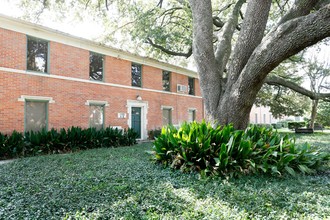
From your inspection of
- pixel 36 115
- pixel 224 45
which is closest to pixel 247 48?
pixel 224 45

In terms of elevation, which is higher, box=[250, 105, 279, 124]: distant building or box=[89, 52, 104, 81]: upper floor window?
box=[89, 52, 104, 81]: upper floor window

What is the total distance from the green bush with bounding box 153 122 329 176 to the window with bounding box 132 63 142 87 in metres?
9.10

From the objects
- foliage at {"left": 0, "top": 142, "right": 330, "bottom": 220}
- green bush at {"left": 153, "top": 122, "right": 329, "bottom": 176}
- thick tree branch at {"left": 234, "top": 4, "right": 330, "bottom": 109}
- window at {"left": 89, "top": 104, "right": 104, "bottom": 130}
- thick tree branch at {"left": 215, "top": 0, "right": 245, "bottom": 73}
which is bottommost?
foliage at {"left": 0, "top": 142, "right": 330, "bottom": 220}

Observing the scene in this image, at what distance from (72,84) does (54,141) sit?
321 centimetres

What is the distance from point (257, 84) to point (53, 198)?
15.0 feet

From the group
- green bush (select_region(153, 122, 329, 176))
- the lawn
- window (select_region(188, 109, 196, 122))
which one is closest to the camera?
the lawn

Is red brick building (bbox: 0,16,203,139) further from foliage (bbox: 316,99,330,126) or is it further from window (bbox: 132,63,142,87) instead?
foliage (bbox: 316,99,330,126)

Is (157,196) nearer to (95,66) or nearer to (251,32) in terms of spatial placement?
(251,32)

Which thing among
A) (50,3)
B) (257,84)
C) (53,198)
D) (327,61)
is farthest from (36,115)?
(327,61)

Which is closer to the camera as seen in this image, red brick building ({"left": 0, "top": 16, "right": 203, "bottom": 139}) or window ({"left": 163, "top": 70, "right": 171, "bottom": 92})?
red brick building ({"left": 0, "top": 16, "right": 203, "bottom": 139})

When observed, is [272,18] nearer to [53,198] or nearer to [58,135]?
[58,135]

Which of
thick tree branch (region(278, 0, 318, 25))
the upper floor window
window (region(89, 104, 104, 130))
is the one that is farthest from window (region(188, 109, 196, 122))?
thick tree branch (region(278, 0, 318, 25))

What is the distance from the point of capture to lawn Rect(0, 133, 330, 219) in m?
2.73

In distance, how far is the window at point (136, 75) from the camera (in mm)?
14078
